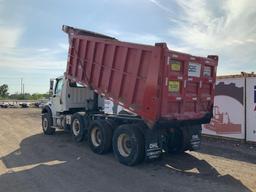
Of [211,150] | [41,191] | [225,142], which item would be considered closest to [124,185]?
[41,191]

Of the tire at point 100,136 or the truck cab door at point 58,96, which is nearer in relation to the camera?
the tire at point 100,136

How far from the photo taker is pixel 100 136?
1036 centimetres

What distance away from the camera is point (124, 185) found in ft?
23.4

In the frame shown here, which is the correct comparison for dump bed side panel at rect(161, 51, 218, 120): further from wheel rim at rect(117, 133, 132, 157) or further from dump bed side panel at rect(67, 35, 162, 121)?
wheel rim at rect(117, 133, 132, 157)

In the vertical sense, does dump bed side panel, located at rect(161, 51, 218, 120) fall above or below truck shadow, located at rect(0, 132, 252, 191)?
above

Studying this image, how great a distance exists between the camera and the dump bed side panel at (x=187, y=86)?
8.44 m

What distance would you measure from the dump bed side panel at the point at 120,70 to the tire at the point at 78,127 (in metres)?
1.39

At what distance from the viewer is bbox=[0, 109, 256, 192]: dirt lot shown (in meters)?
7.07

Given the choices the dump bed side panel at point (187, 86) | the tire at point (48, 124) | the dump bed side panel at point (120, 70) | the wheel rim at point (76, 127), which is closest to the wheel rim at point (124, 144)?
the dump bed side panel at point (120, 70)

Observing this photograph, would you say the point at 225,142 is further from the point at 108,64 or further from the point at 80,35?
the point at 80,35

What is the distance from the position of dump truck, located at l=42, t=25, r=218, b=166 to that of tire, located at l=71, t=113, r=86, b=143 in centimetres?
4

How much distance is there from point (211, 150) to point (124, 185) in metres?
5.14

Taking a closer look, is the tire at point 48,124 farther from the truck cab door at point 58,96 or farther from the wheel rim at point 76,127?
the wheel rim at point 76,127

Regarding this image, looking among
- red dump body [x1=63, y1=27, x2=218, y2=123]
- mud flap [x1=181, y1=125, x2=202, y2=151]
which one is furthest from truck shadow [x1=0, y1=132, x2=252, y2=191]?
red dump body [x1=63, y1=27, x2=218, y2=123]
